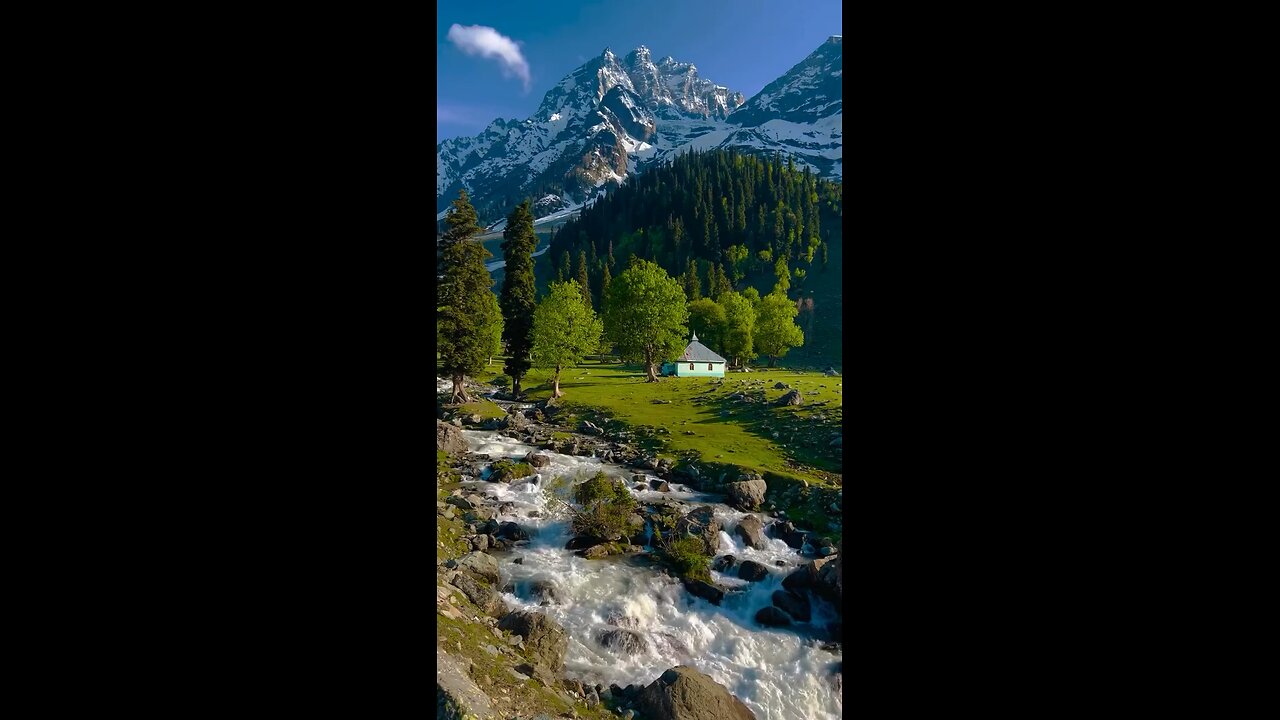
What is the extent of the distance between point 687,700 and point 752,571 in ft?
13.3

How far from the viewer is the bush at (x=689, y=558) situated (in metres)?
10.6

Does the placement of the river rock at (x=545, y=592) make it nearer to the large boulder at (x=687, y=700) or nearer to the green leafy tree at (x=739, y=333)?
the large boulder at (x=687, y=700)

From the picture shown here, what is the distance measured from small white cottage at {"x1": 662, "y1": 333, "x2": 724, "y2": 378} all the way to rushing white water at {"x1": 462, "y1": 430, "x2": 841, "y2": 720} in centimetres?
2006

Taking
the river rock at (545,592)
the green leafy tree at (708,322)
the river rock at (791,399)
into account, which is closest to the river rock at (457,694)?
the river rock at (545,592)

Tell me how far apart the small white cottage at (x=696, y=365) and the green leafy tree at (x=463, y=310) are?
Answer: 44.8ft

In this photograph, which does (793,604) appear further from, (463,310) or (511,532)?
(463,310)

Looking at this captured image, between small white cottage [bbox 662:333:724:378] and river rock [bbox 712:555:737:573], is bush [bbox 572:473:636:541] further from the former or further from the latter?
small white cottage [bbox 662:333:724:378]

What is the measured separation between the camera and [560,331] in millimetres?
25328

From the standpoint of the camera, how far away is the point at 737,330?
39.0 meters

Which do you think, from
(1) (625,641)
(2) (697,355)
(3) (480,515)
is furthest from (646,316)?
(1) (625,641)
